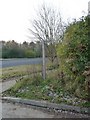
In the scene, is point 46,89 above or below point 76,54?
below

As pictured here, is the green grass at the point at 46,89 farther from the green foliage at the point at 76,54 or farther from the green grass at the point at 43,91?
the green foliage at the point at 76,54

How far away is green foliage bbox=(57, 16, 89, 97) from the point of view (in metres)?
6.69

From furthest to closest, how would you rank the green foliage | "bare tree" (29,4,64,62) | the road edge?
"bare tree" (29,4,64,62), the green foliage, the road edge

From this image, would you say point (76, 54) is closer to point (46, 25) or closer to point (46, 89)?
point (46, 89)

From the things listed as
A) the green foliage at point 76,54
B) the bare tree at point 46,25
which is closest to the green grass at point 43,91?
the green foliage at point 76,54

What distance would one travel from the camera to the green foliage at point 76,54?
22.0 ft

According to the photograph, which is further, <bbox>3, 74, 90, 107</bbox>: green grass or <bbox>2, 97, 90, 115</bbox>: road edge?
<bbox>3, 74, 90, 107</bbox>: green grass

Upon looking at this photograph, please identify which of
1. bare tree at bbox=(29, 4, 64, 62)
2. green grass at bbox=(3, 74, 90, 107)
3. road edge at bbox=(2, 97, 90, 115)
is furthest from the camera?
bare tree at bbox=(29, 4, 64, 62)

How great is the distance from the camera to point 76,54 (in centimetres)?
683

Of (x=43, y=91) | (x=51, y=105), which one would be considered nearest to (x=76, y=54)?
(x=51, y=105)

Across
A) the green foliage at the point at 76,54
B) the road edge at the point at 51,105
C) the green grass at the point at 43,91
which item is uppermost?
the green foliage at the point at 76,54

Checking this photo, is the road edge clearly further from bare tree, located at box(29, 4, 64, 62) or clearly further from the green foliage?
bare tree, located at box(29, 4, 64, 62)


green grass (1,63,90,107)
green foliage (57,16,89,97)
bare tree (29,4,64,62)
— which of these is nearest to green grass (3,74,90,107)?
green grass (1,63,90,107)

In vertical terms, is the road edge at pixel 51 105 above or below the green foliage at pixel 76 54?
below
